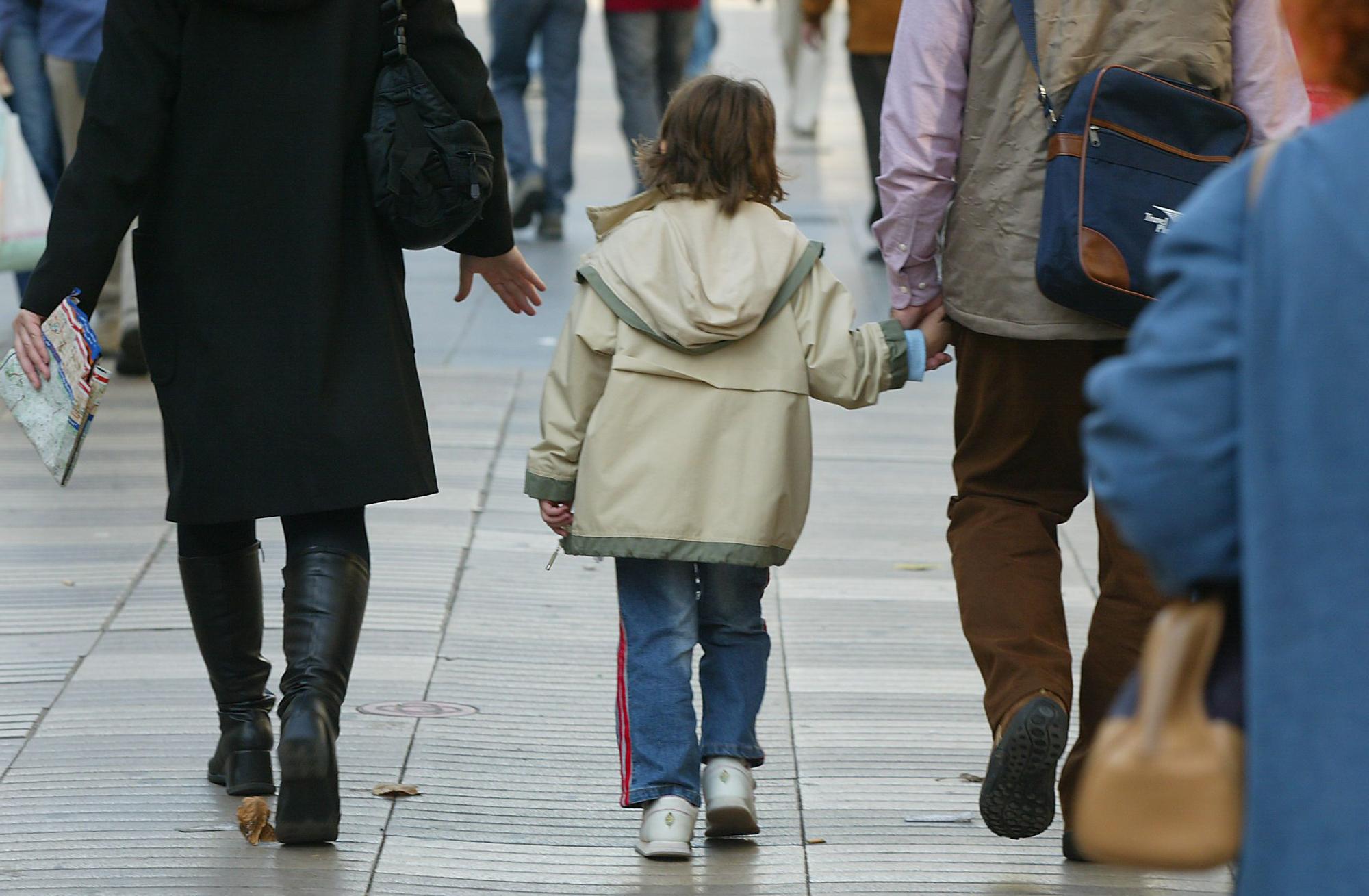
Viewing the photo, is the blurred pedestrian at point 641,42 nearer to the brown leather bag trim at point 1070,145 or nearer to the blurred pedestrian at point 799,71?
the blurred pedestrian at point 799,71

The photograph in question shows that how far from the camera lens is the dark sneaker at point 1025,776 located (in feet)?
11.3

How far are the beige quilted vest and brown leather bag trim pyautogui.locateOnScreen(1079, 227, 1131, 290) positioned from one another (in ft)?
0.41

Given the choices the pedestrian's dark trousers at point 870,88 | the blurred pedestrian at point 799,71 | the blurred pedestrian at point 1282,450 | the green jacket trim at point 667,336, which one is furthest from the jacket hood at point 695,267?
the blurred pedestrian at point 799,71

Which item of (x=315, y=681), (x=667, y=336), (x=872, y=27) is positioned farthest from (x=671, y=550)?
(x=872, y=27)

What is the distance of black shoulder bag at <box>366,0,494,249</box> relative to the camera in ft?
11.9

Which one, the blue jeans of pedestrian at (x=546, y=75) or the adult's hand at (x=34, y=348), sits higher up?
the adult's hand at (x=34, y=348)

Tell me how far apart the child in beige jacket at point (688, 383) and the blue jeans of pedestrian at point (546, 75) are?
7.03 metres

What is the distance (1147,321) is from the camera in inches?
76.8

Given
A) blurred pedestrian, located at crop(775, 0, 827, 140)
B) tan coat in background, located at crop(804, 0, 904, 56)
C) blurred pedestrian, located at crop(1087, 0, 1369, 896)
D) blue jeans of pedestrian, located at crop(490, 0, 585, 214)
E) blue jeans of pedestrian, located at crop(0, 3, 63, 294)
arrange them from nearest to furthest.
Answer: blurred pedestrian, located at crop(1087, 0, 1369, 896) < blue jeans of pedestrian, located at crop(0, 3, 63, 294) < tan coat in background, located at crop(804, 0, 904, 56) < blue jeans of pedestrian, located at crop(490, 0, 585, 214) < blurred pedestrian, located at crop(775, 0, 827, 140)

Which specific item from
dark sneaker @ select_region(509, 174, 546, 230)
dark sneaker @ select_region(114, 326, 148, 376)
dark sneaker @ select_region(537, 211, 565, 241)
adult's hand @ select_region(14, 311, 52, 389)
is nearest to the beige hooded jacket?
adult's hand @ select_region(14, 311, 52, 389)

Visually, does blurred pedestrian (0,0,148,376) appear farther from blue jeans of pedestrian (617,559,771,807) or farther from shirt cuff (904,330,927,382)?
shirt cuff (904,330,927,382)

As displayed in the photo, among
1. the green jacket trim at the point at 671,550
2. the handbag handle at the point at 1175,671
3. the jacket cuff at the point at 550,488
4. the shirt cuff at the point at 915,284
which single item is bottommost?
the green jacket trim at the point at 671,550

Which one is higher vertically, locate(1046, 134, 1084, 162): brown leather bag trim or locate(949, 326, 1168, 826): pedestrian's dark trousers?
locate(1046, 134, 1084, 162): brown leather bag trim

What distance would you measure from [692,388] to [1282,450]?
190 cm
